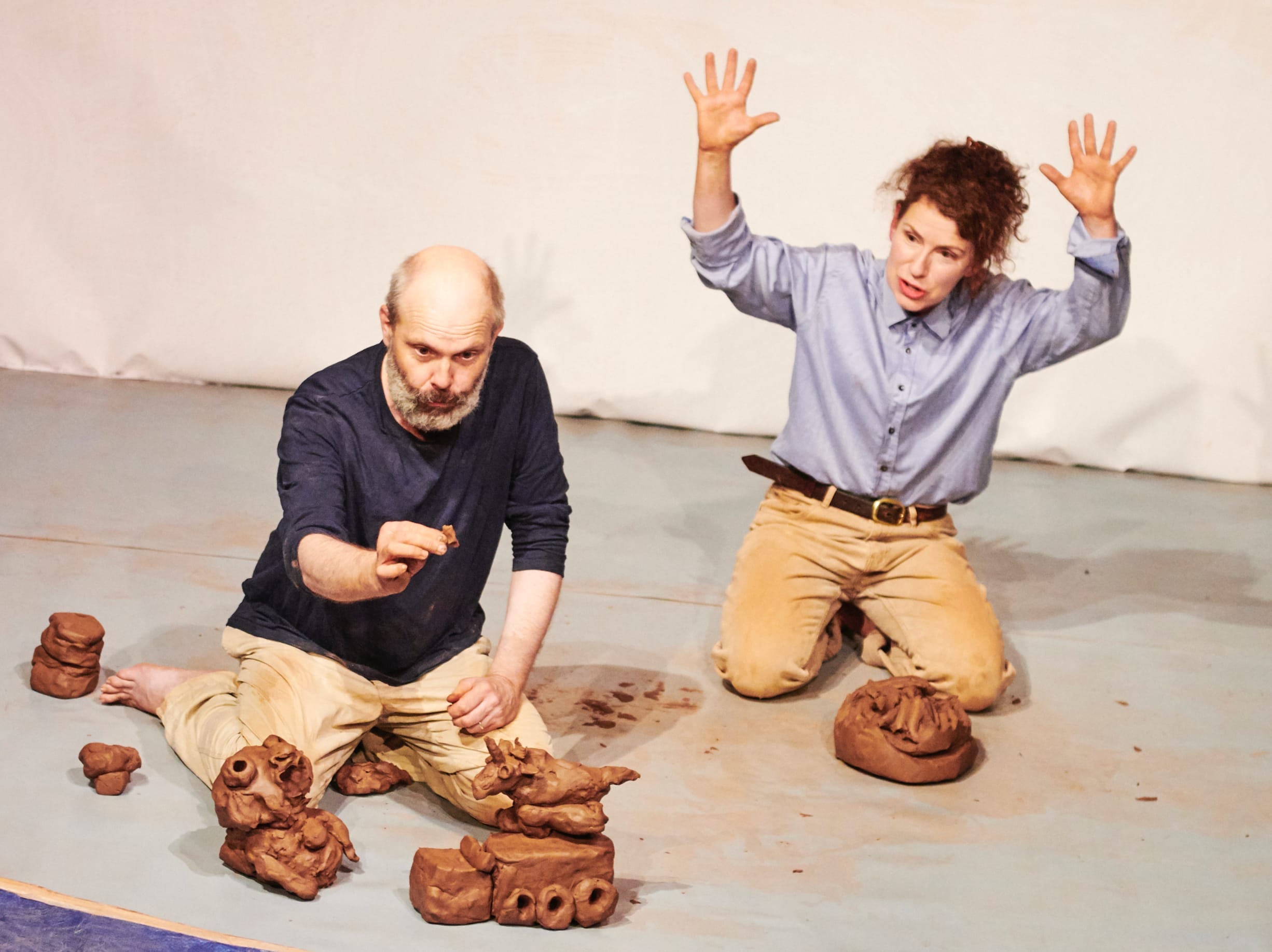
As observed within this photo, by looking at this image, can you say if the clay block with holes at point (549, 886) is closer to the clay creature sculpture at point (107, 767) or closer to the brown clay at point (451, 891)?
the brown clay at point (451, 891)

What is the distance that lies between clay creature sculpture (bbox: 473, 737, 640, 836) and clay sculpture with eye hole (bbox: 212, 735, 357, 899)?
0.29 meters

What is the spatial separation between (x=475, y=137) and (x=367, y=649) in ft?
10.9

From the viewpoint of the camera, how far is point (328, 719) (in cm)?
271

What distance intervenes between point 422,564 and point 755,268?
137cm

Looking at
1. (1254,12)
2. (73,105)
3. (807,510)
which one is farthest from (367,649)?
(1254,12)

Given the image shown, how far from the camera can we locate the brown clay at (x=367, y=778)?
9.21 feet

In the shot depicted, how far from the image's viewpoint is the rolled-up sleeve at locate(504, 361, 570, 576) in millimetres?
2809

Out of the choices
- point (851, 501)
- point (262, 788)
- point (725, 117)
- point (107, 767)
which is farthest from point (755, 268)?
point (107, 767)

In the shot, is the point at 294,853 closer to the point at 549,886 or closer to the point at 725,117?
the point at 549,886

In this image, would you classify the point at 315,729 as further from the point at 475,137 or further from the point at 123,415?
the point at 475,137

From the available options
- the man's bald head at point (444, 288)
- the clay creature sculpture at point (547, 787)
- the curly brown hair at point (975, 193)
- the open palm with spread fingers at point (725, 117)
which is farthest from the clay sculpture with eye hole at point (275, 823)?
the curly brown hair at point (975, 193)

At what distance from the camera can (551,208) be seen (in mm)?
5668

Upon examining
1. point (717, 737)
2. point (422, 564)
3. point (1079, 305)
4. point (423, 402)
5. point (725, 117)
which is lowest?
point (717, 737)

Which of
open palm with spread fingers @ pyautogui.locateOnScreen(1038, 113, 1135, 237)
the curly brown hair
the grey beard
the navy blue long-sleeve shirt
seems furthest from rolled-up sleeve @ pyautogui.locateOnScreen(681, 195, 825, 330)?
the grey beard
